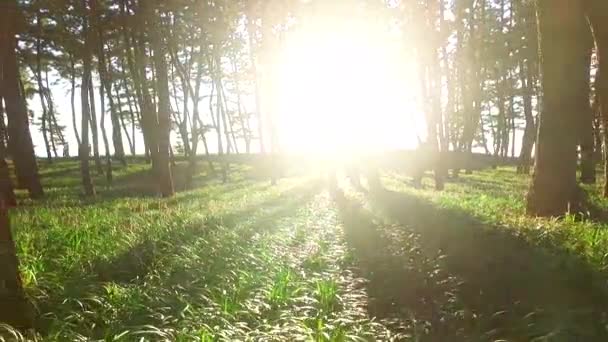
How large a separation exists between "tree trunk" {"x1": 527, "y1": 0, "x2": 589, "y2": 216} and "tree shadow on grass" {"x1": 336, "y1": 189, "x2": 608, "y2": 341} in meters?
1.91

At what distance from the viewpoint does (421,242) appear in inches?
404

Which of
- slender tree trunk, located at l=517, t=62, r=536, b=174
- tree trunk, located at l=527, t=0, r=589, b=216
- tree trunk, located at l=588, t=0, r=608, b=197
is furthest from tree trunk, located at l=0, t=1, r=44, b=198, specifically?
slender tree trunk, located at l=517, t=62, r=536, b=174

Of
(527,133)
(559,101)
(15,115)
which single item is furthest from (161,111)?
(527,133)

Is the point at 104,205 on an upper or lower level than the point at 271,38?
lower

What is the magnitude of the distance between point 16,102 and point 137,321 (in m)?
16.5

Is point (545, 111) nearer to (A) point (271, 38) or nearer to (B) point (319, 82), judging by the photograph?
(B) point (319, 82)

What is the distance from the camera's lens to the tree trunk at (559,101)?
1026 cm

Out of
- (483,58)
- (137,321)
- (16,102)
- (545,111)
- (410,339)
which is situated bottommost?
(410,339)

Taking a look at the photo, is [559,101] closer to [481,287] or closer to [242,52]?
[481,287]

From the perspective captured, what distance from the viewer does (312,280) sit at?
7.62m

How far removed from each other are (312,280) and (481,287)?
2397 millimetres

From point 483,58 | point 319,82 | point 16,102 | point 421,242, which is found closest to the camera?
point 421,242

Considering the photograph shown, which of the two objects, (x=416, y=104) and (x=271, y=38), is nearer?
(x=271, y=38)

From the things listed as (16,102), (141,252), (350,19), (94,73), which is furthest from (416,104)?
(141,252)
